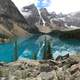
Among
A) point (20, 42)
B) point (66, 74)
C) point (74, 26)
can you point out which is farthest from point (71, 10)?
point (66, 74)

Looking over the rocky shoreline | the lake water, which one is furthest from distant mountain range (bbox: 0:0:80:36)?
the rocky shoreline

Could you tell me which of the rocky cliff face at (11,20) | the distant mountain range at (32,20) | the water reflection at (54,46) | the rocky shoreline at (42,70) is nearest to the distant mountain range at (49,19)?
the distant mountain range at (32,20)

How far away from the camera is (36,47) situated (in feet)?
49.2

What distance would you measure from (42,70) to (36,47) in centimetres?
287

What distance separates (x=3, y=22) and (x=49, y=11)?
3.02 meters

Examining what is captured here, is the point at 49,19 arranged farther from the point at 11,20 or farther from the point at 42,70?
the point at 42,70

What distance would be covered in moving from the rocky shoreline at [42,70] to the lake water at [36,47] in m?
1.49

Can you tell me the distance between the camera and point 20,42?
15195mm

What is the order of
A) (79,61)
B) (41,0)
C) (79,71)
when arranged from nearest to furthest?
(79,71) → (79,61) → (41,0)

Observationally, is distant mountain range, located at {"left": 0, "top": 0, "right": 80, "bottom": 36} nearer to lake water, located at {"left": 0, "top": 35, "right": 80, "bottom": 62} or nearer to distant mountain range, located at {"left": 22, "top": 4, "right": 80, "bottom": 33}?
distant mountain range, located at {"left": 22, "top": 4, "right": 80, "bottom": 33}

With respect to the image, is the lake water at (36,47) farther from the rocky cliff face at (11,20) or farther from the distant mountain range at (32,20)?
the rocky cliff face at (11,20)

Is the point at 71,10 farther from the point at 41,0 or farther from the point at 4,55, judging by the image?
the point at 4,55

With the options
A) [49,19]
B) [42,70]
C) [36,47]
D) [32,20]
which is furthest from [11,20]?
[42,70]

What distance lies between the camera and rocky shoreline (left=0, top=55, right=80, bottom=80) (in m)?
11.1
